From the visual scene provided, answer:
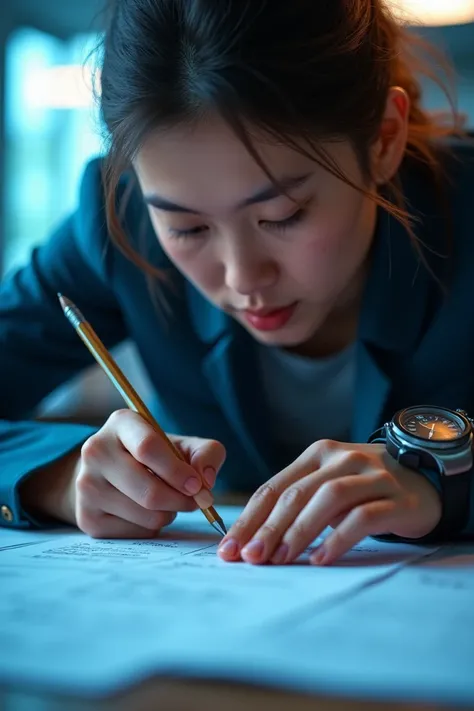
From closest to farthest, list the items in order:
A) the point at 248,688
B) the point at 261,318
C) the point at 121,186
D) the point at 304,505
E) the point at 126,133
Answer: the point at 248,688
the point at 304,505
the point at 126,133
the point at 261,318
the point at 121,186

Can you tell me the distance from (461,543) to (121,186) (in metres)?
0.63

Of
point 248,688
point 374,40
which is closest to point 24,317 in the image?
point 374,40

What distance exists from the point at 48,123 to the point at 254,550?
7.62ft

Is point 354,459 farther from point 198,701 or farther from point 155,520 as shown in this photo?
point 198,701

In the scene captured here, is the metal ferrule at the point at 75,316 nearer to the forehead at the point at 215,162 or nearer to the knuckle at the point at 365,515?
the forehead at the point at 215,162

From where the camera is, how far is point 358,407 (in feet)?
3.46

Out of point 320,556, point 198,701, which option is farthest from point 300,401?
point 198,701

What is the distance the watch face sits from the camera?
77 cm

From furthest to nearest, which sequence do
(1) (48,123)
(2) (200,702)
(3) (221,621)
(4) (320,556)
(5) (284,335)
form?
(1) (48,123), (5) (284,335), (4) (320,556), (3) (221,621), (2) (200,702)

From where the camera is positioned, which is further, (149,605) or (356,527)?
(356,527)

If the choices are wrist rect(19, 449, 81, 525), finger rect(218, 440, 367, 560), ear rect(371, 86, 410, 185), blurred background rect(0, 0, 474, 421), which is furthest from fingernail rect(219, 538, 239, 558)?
blurred background rect(0, 0, 474, 421)

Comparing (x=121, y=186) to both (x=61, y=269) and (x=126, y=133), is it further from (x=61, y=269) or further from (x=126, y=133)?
(x=126, y=133)

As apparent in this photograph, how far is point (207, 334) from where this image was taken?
3.70 feet

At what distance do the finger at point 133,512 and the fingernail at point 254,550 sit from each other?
Answer: 15 centimetres
